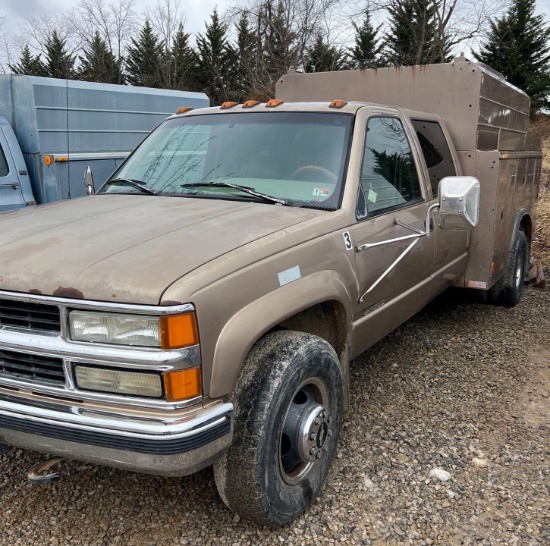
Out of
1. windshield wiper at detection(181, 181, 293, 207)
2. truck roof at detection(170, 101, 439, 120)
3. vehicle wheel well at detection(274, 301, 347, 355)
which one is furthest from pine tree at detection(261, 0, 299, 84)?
vehicle wheel well at detection(274, 301, 347, 355)

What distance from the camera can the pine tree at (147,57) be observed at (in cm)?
3697

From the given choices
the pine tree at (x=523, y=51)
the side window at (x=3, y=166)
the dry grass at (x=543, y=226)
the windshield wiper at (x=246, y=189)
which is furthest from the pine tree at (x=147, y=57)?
the windshield wiper at (x=246, y=189)

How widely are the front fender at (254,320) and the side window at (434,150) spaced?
1.91m

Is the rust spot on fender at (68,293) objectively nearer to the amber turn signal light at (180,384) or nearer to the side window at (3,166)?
the amber turn signal light at (180,384)

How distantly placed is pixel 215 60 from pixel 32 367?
122ft

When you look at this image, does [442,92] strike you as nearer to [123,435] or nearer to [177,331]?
[177,331]

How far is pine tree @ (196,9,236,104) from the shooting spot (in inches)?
1442

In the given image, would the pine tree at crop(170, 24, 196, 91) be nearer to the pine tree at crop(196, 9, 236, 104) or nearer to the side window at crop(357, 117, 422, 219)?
the pine tree at crop(196, 9, 236, 104)

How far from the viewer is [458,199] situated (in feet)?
10.7

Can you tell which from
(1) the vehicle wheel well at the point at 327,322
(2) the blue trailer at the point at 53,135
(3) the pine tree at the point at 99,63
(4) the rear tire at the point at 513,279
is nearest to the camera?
(1) the vehicle wheel well at the point at 327,322

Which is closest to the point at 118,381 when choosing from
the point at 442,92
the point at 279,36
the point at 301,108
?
the point at 301,108

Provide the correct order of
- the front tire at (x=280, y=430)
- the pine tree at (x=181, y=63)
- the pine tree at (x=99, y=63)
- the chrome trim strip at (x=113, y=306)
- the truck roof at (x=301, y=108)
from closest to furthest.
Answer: the chrome trim strip at (x=113, y=306) < the front tire at (x=280, y=430) < the truck roof at (x=301, y=108) < the pine tree at (x=99, y=63) < the pine tree at (x=181, y=63)

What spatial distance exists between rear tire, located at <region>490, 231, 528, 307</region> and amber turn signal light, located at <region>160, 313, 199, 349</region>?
4.42m

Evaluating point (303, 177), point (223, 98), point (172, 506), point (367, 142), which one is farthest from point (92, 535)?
point (223, 98)
